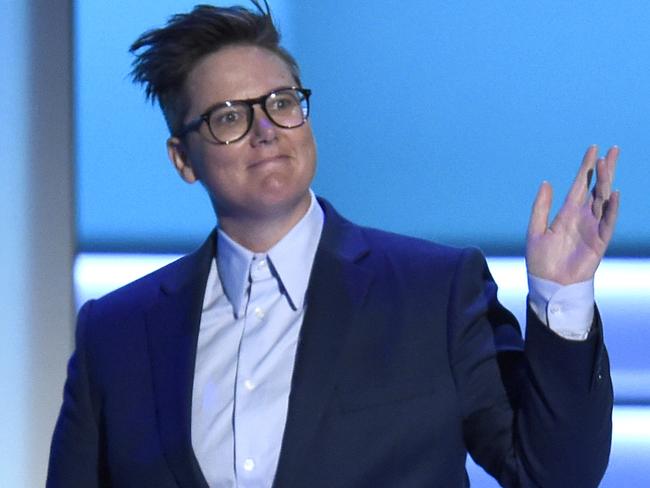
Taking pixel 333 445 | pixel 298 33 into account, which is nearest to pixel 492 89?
pixel 298 33

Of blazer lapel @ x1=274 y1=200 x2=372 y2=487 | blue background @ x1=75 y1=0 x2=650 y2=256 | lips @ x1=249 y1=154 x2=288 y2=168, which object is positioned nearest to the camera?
blazer lapel @ x1=274 y1=200 x2=372 y2=487

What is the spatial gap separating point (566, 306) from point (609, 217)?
4.9 inches

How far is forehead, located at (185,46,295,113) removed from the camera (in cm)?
177

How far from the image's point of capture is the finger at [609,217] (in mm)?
1412

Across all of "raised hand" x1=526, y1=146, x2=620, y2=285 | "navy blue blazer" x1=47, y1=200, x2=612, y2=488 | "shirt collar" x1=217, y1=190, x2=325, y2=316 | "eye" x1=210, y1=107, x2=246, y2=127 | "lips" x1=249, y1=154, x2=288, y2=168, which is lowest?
"navy blue blazer" x1=47, y1=200, x2=612, y2=488

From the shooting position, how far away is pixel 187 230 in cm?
237

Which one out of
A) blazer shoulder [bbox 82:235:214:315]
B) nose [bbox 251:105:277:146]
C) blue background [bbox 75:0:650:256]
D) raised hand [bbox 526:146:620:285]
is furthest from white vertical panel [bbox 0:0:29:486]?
raised hand [bbox 526:146:620:285]

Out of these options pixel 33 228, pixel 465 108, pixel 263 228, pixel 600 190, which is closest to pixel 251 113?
pixel 263 228

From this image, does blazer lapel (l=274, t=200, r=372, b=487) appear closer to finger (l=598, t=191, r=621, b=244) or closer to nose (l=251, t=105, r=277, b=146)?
nose (l=251, t=105, r=277, b=146)

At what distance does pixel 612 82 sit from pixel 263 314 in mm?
927

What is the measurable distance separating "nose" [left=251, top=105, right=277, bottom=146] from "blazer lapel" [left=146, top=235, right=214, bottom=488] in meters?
0.23

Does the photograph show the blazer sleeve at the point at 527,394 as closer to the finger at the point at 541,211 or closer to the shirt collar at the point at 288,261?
the finger at the point at 541,211

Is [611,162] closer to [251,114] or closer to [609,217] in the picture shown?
[609,217]

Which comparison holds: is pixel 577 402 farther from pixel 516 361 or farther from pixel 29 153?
pixel 29 153
